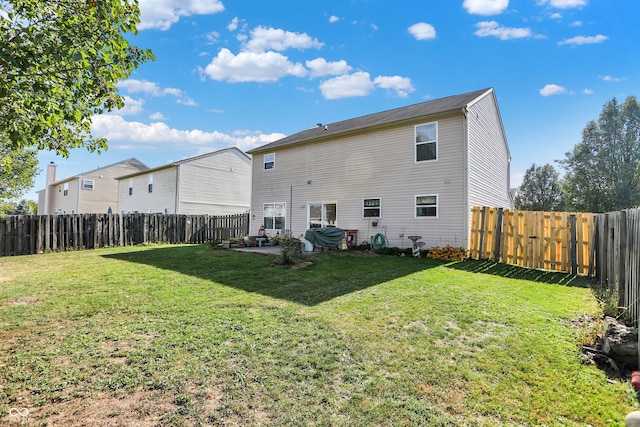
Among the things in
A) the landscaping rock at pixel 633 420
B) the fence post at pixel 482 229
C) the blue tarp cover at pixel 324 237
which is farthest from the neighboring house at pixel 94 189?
the landscaping rock at pixel 633 420

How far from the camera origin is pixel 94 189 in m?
28.0

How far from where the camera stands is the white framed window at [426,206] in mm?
11258

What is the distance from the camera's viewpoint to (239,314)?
4531 millimetres

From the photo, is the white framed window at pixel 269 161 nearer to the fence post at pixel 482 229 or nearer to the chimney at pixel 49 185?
the fence post at pixel 482 229

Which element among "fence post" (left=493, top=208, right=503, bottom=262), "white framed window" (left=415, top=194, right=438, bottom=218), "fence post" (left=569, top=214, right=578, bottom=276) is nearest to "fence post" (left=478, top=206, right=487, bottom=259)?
"fence post" (left=493, top=208, right=503, bottom=262)

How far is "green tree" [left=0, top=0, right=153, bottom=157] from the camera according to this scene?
360 cm

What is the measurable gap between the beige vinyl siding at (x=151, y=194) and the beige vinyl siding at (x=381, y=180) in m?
8.27

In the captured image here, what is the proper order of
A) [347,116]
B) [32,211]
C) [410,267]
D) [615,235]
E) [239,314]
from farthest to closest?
1. [32,211]
2. [347,116]
3. [410,267]
4. [615,235]
5. [239,314]

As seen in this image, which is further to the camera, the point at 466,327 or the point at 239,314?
the point at 239,314

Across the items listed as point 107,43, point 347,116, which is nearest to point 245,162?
point 347,116

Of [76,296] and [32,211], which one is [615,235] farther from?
[32,211]

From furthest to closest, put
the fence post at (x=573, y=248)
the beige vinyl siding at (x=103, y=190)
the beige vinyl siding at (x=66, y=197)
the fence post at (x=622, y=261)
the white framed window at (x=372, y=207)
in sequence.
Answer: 1. the beige vinyl siding at (x=66, y=197)
2. the beige vinyl siding at (x=103, y=190)
3. the white framed window at (x=372, y=207)
4. the fence post at (x=573, y=248)
5. the fence post at (x=622, y=261)

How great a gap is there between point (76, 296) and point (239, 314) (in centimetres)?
343

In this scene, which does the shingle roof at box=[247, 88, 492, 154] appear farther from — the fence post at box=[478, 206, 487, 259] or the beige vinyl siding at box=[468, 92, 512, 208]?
the fence post at box=[478, 206, 487, 259]
